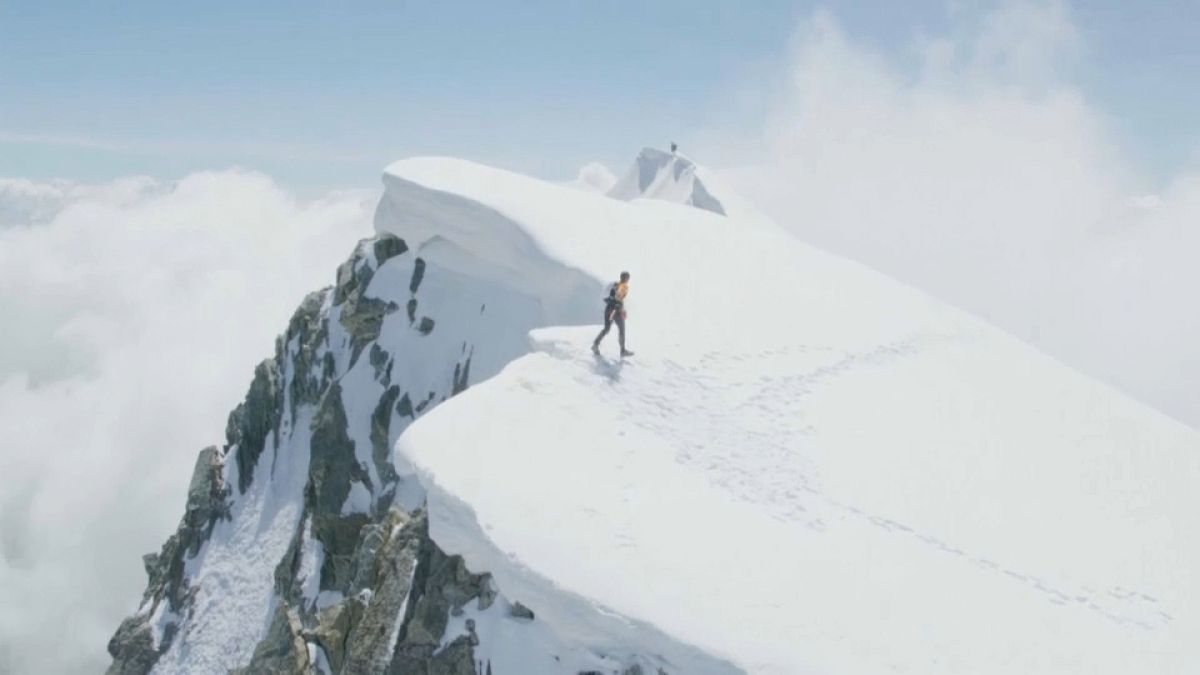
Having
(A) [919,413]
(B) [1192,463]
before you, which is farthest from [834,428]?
(B) [1192,463]

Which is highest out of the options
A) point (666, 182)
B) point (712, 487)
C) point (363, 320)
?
point (666, 182)

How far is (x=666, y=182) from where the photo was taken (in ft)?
373

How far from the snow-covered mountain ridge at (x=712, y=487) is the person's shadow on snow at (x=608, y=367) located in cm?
9

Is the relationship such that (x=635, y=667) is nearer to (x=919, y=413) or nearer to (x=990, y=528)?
(x=990, y=528)

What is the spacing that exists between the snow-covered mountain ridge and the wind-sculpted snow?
72 mm

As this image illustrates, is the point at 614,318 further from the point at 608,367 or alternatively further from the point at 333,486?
the point at 333,486

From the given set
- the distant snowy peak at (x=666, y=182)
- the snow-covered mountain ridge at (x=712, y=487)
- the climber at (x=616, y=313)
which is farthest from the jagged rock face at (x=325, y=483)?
the distant snowy peak at (x=666, y=182)

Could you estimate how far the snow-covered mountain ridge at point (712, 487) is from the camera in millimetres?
12797

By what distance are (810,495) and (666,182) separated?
101 meters

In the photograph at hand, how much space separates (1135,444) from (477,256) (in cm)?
2813

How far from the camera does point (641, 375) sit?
789 inches

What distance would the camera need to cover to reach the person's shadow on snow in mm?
19645

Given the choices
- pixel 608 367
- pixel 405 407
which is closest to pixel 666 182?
pixel 405 407

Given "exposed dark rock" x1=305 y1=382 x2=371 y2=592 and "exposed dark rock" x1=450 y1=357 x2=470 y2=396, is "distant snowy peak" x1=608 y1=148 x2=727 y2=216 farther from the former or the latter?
"exposed dark rock" x1=305 y1=382 x2=371 y2=592
